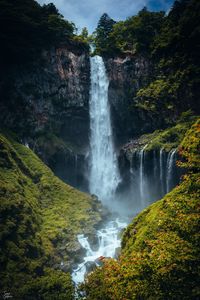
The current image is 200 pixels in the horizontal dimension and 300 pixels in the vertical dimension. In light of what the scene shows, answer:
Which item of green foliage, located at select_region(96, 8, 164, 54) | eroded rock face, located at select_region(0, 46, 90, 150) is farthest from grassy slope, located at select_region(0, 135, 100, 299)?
green foliage, located at select_region(96, 8, 164, 54)

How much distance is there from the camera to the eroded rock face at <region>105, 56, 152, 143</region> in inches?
2111

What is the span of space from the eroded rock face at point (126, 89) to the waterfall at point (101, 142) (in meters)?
1.29

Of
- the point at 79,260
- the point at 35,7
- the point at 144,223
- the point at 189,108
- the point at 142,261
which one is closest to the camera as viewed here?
the point at 142,261

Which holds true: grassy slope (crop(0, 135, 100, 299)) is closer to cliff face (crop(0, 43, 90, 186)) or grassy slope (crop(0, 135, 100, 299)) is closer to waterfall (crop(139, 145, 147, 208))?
cliff face (crop(0, 43, 90, 186))

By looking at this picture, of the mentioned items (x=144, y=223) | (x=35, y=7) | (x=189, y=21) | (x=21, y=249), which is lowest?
(x=21, y=249)

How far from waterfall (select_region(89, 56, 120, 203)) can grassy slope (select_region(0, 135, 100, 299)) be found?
35.4ft

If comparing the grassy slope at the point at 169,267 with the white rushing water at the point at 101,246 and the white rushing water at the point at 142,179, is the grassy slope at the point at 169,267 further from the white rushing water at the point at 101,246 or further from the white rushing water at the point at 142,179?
the white rushing water at the point at 142,179

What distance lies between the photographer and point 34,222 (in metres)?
31.1

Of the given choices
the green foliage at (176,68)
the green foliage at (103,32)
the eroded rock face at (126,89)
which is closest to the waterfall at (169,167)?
the green foliage at (176,68)

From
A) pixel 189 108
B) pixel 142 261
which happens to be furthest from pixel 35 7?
pixel 142 261

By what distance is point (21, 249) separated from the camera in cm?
Answer: 2597

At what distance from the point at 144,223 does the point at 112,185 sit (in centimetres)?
3326

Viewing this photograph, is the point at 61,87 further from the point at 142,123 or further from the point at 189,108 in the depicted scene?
the point at 189,108

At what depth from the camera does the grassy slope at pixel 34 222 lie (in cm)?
2244
